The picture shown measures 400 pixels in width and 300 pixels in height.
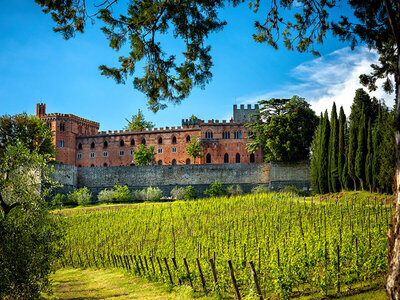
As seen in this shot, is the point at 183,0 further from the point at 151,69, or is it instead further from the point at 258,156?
the point at 258,156

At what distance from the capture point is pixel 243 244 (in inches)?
589

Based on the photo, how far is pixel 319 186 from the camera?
30.8 m

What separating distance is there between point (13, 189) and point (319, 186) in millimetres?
25376

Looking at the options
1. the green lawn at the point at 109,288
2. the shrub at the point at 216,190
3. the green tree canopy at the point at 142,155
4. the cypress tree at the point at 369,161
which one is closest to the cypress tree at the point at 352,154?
the cypress tree at the point at 369,161

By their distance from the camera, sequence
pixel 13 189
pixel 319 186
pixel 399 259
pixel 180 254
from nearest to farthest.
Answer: pixel 399 259 → pixel 13 189 → pixel 180 254 → pixel 319 186

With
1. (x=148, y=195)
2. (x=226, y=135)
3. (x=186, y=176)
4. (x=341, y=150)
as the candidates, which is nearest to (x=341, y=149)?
(x=341, y=150)

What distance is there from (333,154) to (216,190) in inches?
505

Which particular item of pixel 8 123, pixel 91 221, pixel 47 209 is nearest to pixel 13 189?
pixel 47 209

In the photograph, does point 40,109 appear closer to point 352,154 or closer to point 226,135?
point 226,135

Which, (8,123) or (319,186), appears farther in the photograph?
(8,123)

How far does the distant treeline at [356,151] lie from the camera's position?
2467 centimetres

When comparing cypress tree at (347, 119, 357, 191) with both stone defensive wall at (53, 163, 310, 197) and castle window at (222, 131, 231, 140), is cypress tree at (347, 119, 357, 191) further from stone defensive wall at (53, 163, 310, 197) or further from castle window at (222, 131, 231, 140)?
castle window at (222, 131, 231, 140)

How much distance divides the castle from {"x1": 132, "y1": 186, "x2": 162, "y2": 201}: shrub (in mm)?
14684

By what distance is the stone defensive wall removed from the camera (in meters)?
38.9
